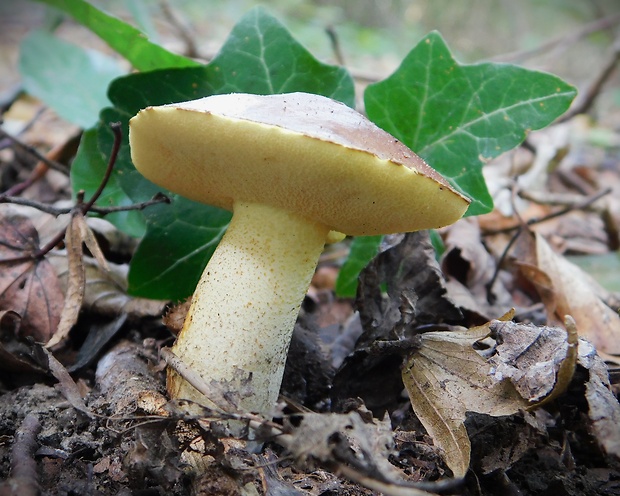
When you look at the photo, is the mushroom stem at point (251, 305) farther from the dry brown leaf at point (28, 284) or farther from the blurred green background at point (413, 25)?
the blurred green background at point (413, 25)

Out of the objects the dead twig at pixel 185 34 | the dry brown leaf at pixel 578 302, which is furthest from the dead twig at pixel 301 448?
the dead twig at pixel 185 34

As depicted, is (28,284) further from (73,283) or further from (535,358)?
(535,358)

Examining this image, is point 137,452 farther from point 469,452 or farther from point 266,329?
point 469,452

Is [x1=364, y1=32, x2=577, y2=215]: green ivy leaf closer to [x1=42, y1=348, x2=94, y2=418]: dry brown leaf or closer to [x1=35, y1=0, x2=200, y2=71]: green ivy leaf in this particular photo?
[x1=35, y1=0, x2=200, y2=71]: green ivy leaf

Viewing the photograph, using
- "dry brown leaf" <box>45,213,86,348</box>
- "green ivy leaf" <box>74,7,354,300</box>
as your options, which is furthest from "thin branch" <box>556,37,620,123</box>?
"dry brown leaf" <box>45,213,86,348</box>

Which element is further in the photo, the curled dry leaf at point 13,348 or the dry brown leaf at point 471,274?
the dry brown leaf at point 471,274
